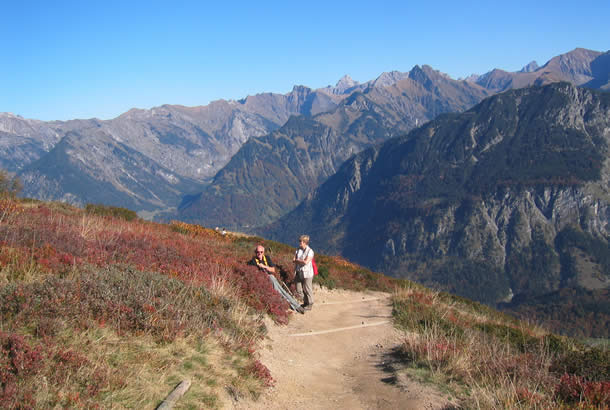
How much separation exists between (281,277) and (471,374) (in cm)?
879

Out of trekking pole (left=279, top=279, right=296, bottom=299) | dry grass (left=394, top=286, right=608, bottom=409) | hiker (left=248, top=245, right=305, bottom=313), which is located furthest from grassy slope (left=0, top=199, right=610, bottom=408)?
trekking pole (left=279, top=279, right=296, bottom=299)

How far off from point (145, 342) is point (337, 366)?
15.4 ft

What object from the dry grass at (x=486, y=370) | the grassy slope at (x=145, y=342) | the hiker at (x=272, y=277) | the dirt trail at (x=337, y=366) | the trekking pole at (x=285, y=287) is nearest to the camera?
the grassy slope at (x=145, y=342)

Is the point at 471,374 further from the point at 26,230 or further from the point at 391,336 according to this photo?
the point at 26,230

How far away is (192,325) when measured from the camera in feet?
26.5

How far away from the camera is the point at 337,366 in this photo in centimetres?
999

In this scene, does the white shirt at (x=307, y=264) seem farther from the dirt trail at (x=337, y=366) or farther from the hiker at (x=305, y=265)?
the dirt trail at (x=337, y=366)

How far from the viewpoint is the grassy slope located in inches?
219

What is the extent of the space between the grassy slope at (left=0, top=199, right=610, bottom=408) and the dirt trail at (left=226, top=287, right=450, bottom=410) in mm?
461

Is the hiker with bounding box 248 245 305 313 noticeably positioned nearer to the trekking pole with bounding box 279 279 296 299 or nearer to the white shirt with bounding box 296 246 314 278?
the trekking pole with bounding box 279 279 296 299

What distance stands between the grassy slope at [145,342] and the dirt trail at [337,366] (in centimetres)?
Answer: 46

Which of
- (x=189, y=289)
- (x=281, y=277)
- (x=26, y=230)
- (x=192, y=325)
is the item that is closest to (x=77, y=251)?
(x=26, y=230)

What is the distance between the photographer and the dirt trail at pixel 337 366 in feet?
25.3

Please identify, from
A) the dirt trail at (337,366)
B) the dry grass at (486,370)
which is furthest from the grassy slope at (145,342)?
the dirt trail at (337,366)
